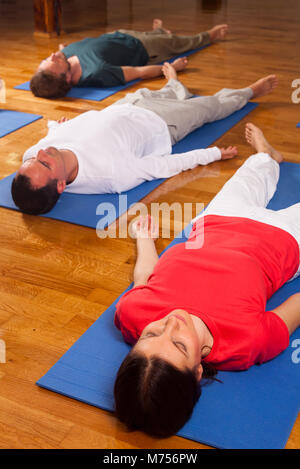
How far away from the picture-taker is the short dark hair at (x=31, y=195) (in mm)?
2311

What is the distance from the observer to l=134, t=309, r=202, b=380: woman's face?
1.33m

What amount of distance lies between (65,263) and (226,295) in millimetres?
792

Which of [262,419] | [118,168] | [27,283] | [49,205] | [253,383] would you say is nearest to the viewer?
[262,419]

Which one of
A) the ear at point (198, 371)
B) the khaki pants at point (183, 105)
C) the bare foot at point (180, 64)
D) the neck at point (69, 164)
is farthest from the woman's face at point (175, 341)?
the bare foot at point (180, 64)

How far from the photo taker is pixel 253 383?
1515mm

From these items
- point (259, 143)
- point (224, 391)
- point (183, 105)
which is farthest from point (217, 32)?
point (224, 391)

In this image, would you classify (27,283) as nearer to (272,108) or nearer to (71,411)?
(71,411)

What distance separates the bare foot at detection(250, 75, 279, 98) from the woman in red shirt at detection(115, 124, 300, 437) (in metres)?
1.75

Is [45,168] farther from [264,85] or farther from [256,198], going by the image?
[264,85]

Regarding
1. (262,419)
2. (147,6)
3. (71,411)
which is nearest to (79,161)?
(71,411)

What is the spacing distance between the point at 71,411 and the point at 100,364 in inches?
6.9

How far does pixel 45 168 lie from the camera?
2.33 metres

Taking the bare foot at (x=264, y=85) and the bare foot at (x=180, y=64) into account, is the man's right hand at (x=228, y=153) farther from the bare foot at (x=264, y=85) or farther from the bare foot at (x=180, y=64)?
the bare foot at (x=180, y=64)

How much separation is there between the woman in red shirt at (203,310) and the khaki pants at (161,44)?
2799 mm
